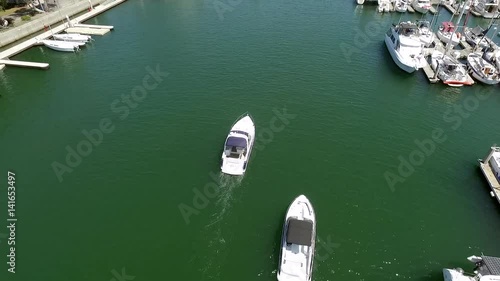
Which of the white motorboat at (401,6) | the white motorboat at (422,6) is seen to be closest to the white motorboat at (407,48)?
the white motorboat at (401,6)

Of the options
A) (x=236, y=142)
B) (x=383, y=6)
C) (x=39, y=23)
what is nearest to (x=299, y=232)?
(x=236, y=142)

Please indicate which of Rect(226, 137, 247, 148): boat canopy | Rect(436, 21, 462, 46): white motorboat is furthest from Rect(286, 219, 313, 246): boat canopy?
Rect(436, 21, 462, 46): white motorboat

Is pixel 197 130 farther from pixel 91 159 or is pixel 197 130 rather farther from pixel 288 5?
pixel 288 5

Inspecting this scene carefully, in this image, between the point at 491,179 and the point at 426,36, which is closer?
the point at 491,179

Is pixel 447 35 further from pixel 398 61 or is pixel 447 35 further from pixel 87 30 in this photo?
pixel 87 30

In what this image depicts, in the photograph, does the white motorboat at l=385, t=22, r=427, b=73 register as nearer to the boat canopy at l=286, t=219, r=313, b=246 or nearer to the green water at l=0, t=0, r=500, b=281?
the green water at l=0, t=0, r=500, b=281
